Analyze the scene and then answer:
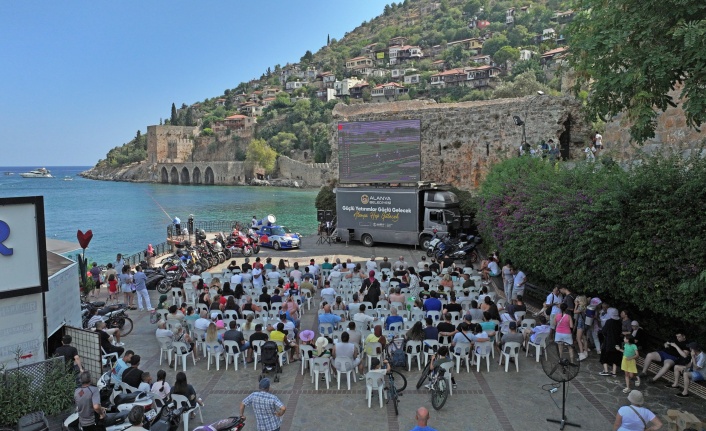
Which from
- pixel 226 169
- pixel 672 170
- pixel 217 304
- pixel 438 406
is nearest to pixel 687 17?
pixel 672 170

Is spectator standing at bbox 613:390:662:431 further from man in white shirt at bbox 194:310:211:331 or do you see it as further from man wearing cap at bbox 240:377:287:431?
man in white shirt at bbox 194:310:211:331

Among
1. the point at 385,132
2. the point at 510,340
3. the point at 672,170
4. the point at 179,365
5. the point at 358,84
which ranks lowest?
the point at 179,365

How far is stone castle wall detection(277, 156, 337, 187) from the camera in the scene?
101281mm

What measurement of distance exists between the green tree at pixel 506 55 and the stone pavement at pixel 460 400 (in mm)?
130346

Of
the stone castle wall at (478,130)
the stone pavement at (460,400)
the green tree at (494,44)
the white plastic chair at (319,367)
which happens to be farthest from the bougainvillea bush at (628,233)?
the green tree at (494,44)

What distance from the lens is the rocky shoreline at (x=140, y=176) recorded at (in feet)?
348

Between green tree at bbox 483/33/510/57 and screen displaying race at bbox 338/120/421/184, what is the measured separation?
129 m

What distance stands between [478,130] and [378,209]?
27.0 feet

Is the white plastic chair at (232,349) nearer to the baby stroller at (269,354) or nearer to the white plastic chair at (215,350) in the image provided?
the white plastic chair at (215,350)

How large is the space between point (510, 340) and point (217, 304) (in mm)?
6369

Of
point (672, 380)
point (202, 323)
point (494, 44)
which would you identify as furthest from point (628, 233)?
point (494, 44)

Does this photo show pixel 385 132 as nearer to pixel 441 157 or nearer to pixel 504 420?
pixel 441 157

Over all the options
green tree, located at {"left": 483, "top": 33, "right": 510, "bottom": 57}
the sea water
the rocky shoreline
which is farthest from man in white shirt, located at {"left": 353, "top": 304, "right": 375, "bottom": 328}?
green tree, located at {"left": 483, "top": 33, "right": 510, "bottom": 57}

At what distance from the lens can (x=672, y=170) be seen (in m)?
8.80
